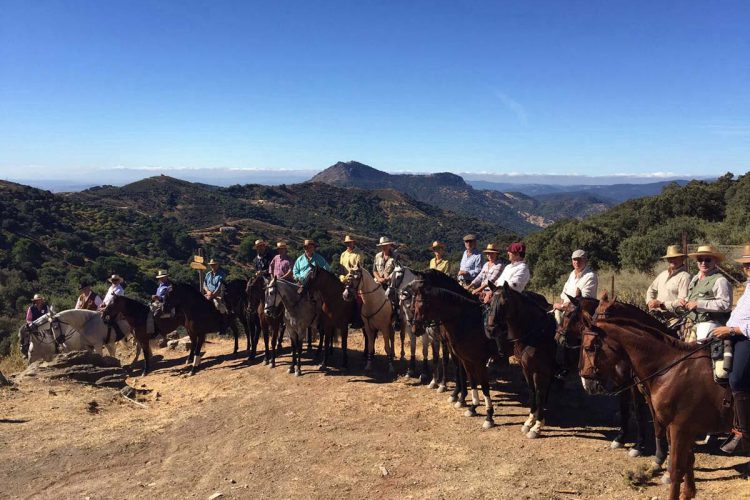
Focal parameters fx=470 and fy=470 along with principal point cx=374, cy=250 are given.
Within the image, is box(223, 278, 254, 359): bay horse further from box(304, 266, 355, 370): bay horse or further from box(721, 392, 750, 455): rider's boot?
box(721, 392, 750, 455): rider's boot

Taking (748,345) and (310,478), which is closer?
(748,345)

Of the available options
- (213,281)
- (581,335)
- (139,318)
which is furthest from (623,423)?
(139,318)

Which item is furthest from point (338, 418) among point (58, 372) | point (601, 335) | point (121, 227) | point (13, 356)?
point (121, 227)

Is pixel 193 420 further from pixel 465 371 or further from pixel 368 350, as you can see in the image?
pixel 465 371

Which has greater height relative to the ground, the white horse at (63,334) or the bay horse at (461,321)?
the bay horse at (461,321)

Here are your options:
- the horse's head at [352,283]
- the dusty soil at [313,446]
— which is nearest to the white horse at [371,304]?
the horse's head at [352,283]

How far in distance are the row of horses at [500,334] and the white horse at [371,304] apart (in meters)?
0.02

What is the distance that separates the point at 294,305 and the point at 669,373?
6.87 meters

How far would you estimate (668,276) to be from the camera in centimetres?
648

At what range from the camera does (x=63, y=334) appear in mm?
12133

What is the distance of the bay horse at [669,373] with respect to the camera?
464 centimetres

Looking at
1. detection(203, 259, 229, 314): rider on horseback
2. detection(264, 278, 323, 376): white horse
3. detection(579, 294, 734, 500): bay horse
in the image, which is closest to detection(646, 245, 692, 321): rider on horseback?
detection(579, 294, 734, 500): bay horse

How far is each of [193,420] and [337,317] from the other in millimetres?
3360

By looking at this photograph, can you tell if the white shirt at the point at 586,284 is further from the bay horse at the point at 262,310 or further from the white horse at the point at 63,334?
the white horse at the point at 63,334
